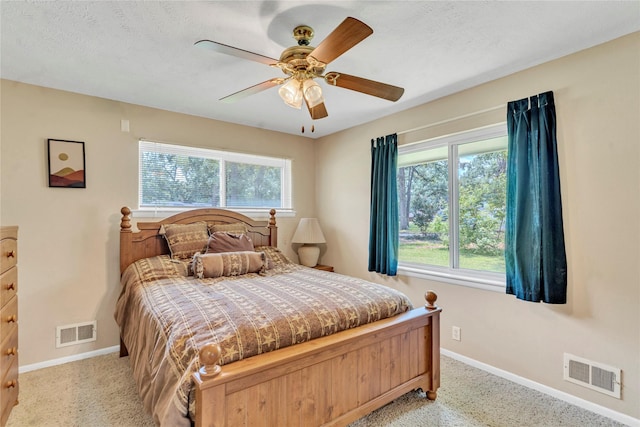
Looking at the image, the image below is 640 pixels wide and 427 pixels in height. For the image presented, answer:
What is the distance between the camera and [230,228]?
335 centimetres

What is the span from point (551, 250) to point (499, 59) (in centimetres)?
140

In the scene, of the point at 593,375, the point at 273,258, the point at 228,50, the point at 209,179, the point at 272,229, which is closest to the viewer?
the point at 228,50

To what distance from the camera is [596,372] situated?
6.68 feet

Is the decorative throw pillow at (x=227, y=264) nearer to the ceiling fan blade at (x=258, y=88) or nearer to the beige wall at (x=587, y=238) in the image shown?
the ceiling fan blade at (x=258, y=88)

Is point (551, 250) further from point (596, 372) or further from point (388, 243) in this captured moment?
point (388, 243)

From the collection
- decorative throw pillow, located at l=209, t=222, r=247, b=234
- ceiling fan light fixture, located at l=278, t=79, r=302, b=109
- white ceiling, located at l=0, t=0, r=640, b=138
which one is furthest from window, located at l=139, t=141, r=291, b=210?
ceiling fan light fixture, located at l=278, t=79, r=302, b=109

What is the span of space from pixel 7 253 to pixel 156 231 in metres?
1.21

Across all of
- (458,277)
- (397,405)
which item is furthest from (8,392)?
(458,277)

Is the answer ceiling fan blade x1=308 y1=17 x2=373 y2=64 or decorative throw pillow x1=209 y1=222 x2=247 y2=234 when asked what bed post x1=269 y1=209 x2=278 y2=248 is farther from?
ceiling fan blade x1=308 y1=17 x2=373 y2=64

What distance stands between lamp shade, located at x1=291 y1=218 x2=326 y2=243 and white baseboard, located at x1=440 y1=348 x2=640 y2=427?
1851 millimetres

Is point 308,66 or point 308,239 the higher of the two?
point 308,66

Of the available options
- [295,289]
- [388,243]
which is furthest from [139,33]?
[388,243]

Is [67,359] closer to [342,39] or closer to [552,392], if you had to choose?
[342,39]

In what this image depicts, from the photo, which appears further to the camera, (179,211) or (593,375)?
(179,211)
